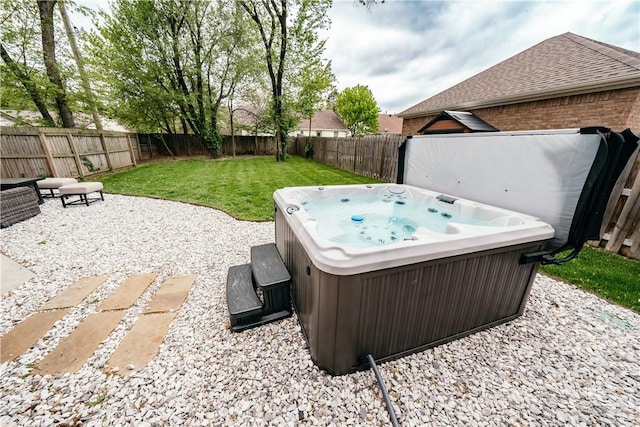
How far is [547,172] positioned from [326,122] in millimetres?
25706

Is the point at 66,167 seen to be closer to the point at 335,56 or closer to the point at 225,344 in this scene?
the point at 225,344

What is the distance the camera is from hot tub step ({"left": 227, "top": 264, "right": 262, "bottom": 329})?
5.90 ft

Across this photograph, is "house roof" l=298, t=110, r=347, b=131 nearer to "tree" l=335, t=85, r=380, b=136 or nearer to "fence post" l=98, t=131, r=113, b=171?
"tree" l=335, t=85, r=380, b=136

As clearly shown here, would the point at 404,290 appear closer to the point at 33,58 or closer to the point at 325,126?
the point at 33,58

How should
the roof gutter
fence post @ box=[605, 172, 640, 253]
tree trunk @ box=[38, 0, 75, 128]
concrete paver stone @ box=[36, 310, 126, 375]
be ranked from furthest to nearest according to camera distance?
tree trunk @ box=[38, 0, 75, 128]
the roof gutter
fence post @ box=[605, 172, 640, 253]
concrete paver stone @ box=[36, 310, 126, 375]

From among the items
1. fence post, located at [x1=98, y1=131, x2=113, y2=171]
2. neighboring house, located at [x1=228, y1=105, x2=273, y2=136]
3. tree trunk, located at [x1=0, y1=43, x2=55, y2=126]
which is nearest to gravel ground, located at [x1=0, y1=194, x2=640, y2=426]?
fence post, located at [x1=98, y1=131, x2=113, y2=171]

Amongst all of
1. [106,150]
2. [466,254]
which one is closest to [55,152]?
[106,150]

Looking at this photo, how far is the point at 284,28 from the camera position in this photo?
31.3ft

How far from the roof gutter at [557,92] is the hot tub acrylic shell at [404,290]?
→ 18.1 ft

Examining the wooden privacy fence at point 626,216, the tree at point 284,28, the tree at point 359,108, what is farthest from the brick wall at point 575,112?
the tree at point 359,108

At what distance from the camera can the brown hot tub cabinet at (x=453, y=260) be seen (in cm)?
139

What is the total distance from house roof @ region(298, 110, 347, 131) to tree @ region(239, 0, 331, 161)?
47.2 ft

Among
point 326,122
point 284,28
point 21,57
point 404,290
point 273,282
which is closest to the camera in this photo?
point 404,290

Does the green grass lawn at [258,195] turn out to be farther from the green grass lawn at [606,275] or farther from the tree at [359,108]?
the tree at [359,108]
